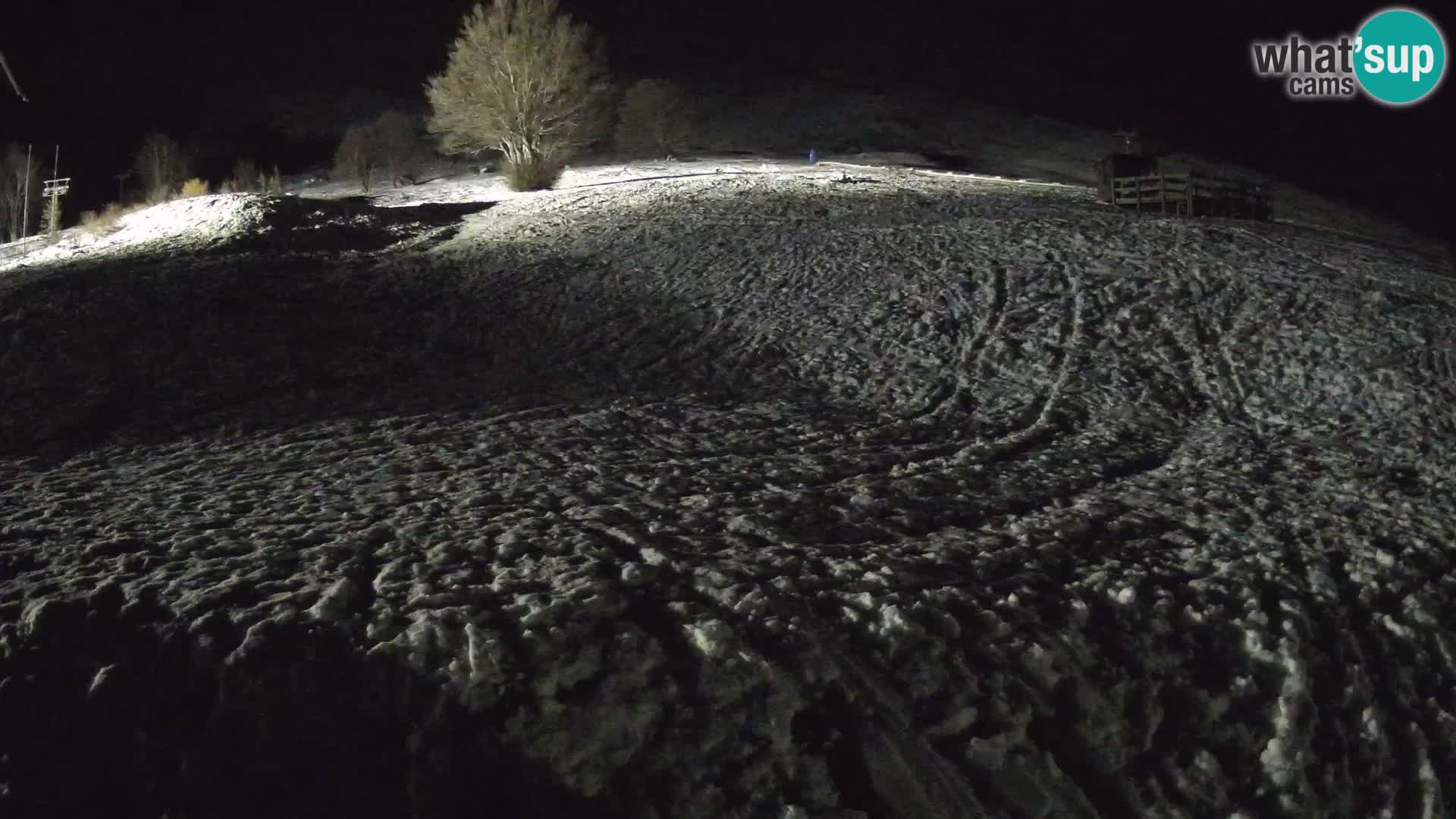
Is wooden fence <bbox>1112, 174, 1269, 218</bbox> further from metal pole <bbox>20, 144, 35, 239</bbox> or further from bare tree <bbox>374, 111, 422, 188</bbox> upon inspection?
bare tree <bbox>374, 111, 422, 188</bbox>

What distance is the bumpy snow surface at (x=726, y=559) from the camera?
2111 mm

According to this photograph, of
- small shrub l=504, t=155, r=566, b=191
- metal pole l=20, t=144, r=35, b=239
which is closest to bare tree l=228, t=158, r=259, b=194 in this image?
metal pole l=20, t=144, r=35, b=239

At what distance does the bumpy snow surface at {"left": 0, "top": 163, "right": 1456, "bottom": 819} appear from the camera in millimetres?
2111

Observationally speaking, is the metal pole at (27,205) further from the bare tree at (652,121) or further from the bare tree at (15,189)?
the bare tree at (652,121)

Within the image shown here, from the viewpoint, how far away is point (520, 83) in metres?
23.9

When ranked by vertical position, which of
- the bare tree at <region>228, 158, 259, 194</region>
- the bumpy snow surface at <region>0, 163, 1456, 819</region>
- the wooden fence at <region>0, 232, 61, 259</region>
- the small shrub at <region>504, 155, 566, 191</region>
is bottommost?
the bumpy snow surface at <region>0, 163, 1456, 819</region>

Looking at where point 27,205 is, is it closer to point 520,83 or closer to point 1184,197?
point 520,83

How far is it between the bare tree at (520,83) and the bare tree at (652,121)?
742cm

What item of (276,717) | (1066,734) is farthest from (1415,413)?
(276,717)

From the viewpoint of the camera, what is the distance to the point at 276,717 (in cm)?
207

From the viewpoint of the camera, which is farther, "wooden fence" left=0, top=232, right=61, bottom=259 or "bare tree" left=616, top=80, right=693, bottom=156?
"bare tree" left=616, top=80, right=693, bottom=156

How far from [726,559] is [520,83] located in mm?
23101

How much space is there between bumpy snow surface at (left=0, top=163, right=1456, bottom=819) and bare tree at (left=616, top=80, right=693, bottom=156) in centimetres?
2633

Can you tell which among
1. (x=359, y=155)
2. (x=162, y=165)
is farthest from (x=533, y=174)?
(x=162, y=165)
